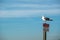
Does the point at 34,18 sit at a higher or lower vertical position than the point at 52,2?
lower

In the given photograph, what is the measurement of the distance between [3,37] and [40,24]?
1.05 metres

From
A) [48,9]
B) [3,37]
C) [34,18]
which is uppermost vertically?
[48,9]

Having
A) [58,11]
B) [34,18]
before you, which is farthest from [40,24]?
[58,11]

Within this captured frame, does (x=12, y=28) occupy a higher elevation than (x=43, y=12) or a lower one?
lower

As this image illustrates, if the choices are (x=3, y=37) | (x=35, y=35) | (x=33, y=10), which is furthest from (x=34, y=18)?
(x=3, y=37)

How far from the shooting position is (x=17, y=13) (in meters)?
4.02

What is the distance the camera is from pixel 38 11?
4.00 m

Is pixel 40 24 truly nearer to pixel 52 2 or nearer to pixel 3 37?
pixel 52 2

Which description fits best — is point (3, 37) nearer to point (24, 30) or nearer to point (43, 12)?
point (24, 30)

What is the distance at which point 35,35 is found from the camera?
4121 mm

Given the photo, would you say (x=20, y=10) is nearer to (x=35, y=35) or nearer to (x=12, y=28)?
(x=12, y=28)

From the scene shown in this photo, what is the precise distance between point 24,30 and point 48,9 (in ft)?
2.80

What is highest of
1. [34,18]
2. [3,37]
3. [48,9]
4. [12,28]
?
[48,9]

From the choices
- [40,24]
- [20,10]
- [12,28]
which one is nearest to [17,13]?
[20,10]
